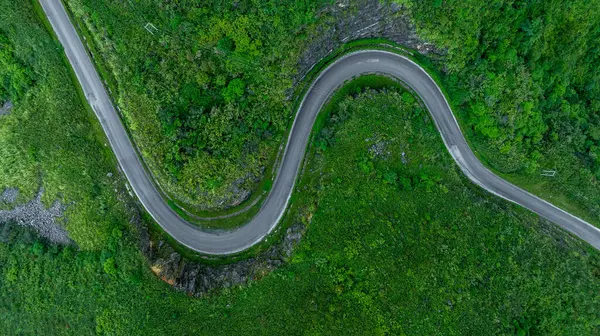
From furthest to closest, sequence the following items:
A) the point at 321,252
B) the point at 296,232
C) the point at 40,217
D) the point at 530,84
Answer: the point at 530,84 → the point at 296,232 → the point at 40,217 → the point at 321,252

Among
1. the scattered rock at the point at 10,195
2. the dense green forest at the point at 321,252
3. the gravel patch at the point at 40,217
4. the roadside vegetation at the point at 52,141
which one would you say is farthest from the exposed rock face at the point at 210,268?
the scattered rock at the point at 10,195

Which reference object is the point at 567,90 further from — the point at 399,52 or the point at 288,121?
the point at 288,121

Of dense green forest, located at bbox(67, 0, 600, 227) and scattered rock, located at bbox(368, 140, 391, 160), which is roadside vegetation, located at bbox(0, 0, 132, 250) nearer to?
dense green forest, located at bbox(67, 0, 600, 227)

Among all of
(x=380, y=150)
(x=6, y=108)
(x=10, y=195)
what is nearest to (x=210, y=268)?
(x=380, y=150)

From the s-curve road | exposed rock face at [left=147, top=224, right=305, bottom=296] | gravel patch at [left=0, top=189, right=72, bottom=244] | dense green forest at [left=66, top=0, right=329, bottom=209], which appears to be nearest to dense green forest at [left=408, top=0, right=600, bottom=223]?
the s-curve road

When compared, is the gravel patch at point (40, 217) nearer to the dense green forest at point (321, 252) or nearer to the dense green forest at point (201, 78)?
the dense green forest at point (321, 252)

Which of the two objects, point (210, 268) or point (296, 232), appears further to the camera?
point (296, 232)

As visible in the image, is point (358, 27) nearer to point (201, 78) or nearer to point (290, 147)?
point (290, 147)
